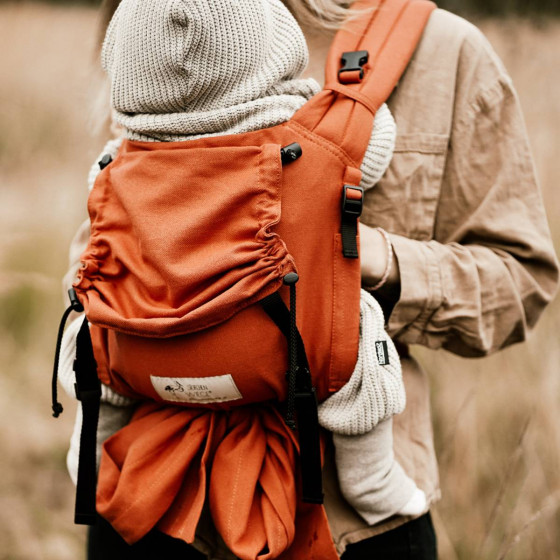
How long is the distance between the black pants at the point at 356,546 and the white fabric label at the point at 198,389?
0.37m

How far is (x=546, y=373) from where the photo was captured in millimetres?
2715

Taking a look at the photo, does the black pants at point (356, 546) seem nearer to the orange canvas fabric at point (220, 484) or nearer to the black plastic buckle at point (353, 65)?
the orange canvas fabric at point (220, 484)

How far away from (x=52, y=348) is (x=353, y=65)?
297 cm

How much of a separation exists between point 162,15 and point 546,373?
220cm

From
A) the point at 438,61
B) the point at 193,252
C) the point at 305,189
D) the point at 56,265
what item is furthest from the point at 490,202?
the point at 56,265

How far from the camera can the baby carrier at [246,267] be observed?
1106mm

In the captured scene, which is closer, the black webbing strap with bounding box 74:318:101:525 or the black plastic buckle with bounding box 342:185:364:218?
the black plastic buckle with bounding box 342:185:364:218

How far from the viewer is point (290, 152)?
1117mm

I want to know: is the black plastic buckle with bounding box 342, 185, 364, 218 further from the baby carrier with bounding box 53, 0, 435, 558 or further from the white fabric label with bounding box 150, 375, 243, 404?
the white fabric label with bounding box 150, 375, 243, 404

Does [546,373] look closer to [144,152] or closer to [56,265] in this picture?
[144,152]

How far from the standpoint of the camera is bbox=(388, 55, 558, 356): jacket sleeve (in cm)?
132

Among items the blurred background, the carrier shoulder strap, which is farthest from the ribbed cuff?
the blurred background

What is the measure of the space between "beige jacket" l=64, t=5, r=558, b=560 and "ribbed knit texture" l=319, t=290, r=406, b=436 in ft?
0.45

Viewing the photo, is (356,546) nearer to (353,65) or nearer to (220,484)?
(220,484)
